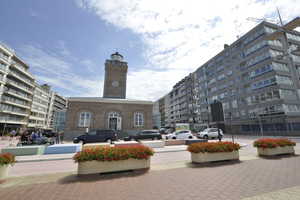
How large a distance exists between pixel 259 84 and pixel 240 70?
6448mm

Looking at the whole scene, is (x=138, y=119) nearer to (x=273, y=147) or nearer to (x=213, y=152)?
(x=213, y=152)

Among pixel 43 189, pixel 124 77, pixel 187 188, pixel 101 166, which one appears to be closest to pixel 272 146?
pixel 187 188

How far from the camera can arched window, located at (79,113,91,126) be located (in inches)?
905

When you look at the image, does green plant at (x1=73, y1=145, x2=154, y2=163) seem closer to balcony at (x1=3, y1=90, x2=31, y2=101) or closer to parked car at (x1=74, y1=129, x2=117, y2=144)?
parked car at (x1=74, y1=129, x2=117, y2=144)

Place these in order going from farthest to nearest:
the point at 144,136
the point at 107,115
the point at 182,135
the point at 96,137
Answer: the point at 107,115 < the point at 182,135 < the point at 144,136 < the point at 96,137

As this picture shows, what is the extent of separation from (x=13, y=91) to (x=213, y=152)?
5421 cm

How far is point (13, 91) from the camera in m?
39.9

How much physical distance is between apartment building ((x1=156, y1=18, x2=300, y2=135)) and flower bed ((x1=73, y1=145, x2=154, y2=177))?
20375 mm

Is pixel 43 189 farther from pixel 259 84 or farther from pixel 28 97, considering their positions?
pixel 28 97

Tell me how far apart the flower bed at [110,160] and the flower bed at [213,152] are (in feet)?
8.42

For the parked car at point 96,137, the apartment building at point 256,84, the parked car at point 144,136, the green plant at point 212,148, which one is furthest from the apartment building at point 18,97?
the apartment building at point 256,84

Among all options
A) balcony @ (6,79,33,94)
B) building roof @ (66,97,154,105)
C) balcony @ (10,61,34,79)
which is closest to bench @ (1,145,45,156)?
building roof @ (66,97,154,105)

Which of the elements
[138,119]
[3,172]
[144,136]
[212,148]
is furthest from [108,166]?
[138,119]

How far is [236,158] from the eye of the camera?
750cm
